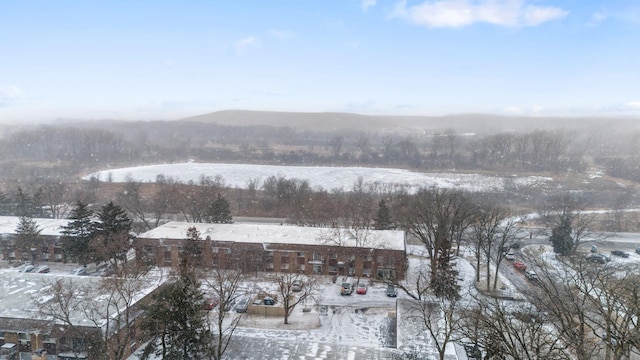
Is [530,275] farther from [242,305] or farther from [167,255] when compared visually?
[167,255]

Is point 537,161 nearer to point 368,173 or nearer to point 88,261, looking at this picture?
point 368,173

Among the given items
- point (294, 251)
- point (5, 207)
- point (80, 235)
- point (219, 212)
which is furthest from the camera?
point (5, 207)

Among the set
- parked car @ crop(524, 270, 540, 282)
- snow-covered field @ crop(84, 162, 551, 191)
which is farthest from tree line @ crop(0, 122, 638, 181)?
parked car @ crop(524, 270, 540, 282)

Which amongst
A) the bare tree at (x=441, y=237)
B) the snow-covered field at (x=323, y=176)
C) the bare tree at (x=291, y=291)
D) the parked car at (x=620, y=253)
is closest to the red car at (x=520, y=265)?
the bare tree at (x=441, y=237)

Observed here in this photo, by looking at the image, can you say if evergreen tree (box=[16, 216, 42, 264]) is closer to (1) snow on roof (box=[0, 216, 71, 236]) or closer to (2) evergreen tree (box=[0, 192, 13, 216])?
(1) snow on roof (box=[0, 216, 71, 236])

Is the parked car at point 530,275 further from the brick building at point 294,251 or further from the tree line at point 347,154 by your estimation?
the tree line at point 347,154

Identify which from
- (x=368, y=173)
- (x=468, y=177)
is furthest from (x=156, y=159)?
(x=468, y=177)

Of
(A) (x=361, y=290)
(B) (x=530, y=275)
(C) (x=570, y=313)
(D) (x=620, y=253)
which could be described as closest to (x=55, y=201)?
(A) (x=361, y=290)
